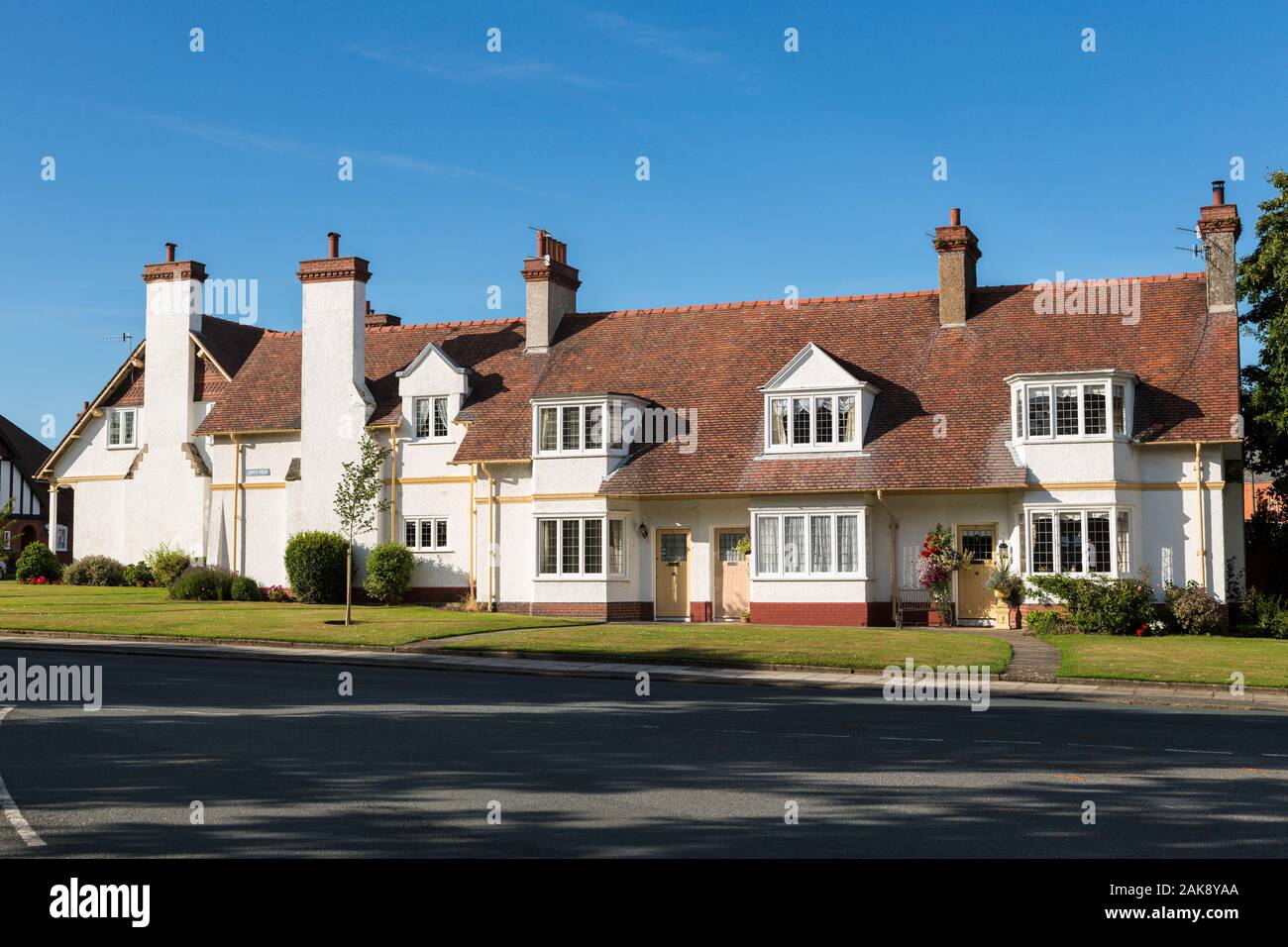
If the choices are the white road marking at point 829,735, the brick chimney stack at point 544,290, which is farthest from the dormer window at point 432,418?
the white road marking at point 829,735

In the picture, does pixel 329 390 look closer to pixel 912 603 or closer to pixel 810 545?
pixel 810 545

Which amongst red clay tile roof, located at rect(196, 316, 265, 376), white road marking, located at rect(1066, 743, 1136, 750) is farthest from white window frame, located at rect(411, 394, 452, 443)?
white road marking, located at rect(1066, 743, 1136, 750)

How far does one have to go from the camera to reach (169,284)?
4256 cm

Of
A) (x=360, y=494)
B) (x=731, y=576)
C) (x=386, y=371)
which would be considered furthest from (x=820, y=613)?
(x=386, y=371)

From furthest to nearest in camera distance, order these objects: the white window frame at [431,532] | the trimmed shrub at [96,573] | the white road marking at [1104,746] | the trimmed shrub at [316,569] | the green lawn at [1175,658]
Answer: the trimmed shrub at [96,573]
the white window frame at [431,532]
the trimmed shrub at [316,569]
the green lawn at [1175,658]
the white road marking at [1104,746]

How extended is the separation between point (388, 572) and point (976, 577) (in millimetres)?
15479

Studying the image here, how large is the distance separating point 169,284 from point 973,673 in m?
30.8

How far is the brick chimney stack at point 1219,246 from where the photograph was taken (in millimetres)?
32031

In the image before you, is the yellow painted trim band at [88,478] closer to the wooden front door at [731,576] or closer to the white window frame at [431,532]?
the white window frame at [431,532]

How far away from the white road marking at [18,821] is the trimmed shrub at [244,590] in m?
27.7

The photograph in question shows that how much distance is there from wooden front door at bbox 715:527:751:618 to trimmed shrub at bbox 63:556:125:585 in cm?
2050
